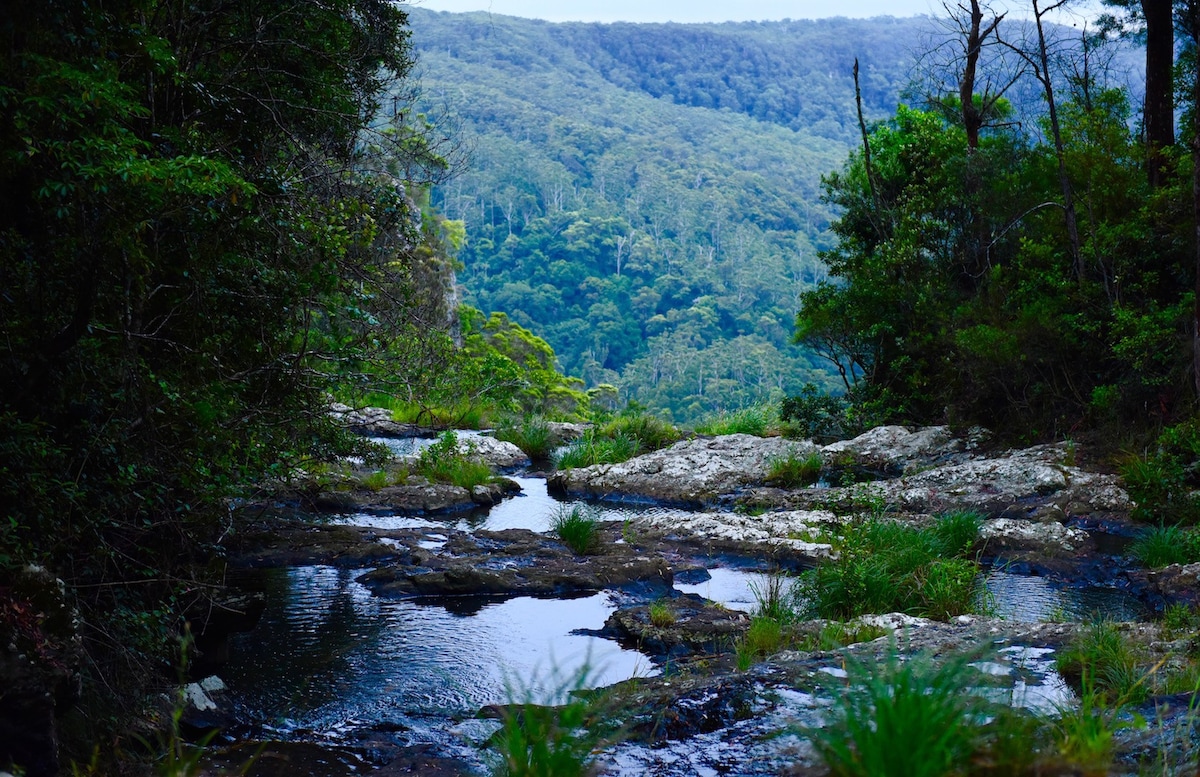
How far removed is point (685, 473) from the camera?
14938 millimetres

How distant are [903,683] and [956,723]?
0.14m

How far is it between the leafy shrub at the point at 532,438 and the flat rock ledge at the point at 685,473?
8.71 ft

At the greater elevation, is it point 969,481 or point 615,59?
point 615,59

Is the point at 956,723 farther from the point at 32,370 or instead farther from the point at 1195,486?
the point at 1195,486

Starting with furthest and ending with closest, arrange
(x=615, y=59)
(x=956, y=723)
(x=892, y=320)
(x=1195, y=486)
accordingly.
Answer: (x=615, y=59), (x=892, y=320), (x=1195, y=486), (x=956, y=723)

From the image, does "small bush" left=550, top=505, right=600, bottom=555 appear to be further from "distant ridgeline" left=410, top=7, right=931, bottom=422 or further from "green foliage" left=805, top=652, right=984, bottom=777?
"distant ridgeline" left=410, top=7, right=931, bottom=422

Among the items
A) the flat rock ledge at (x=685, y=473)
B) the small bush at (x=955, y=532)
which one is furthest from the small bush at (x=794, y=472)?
the small bush at (x=955, y=532)

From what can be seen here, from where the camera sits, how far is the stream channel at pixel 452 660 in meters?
4.64

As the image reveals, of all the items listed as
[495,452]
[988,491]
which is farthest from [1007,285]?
[495,452]

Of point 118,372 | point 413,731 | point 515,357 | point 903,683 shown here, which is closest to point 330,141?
point 118,372

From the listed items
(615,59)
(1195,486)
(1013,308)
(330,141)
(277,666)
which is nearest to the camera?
(277,666)

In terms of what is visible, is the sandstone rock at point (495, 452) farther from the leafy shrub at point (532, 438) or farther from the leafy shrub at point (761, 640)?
the leafy shrub at point (761, 640)

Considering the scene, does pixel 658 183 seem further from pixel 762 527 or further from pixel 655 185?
pixel 762 527

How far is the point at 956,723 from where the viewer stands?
7.06 feet
